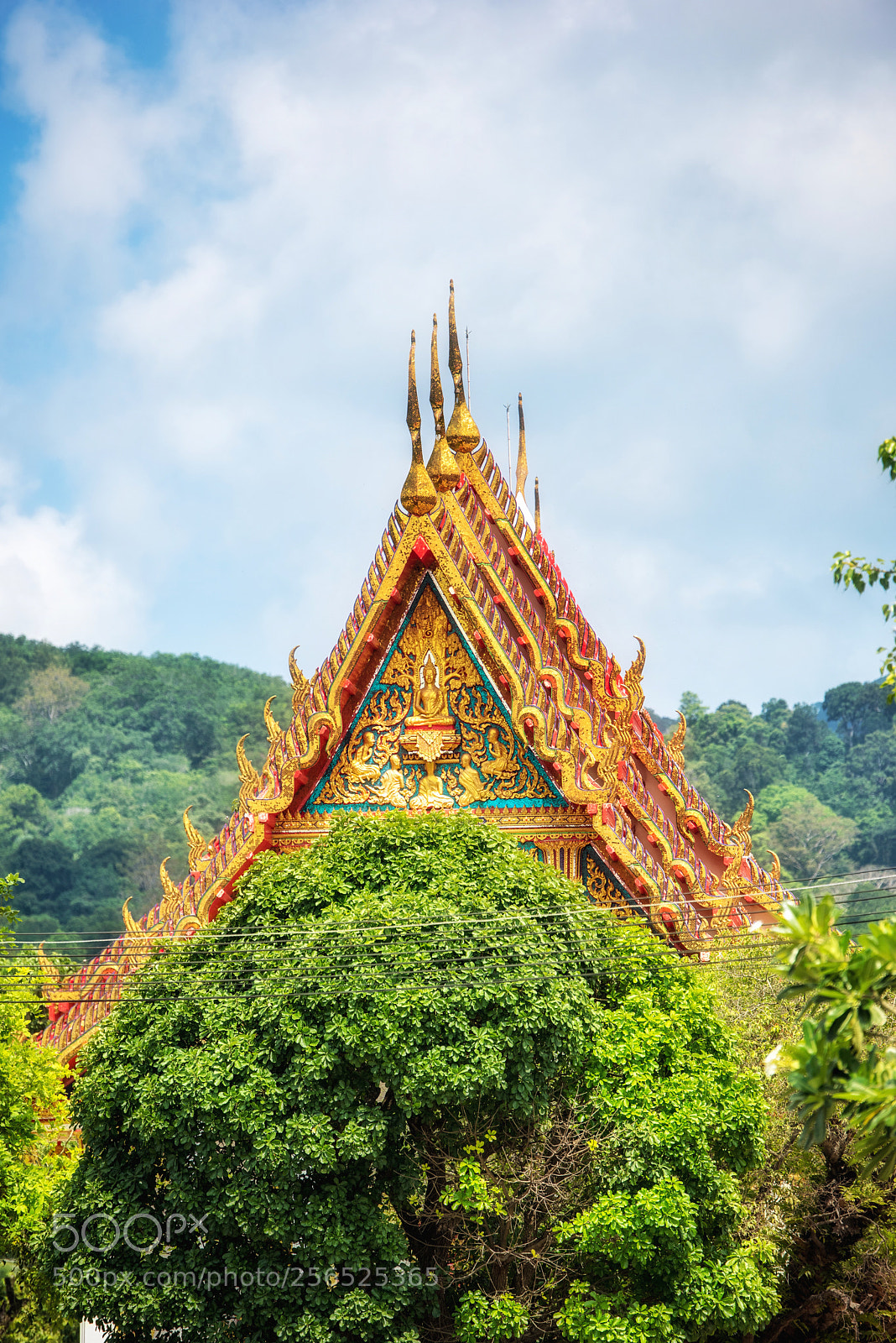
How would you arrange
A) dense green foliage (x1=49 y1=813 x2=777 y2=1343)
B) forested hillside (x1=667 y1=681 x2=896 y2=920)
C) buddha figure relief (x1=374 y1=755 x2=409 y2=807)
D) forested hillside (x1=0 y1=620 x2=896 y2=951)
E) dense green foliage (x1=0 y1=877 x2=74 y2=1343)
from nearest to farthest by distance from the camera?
dense green foliage (x1=49 y1=813 x2=777 y2=1343)
dense green foliage (x1=0 y1=877 x2=74 y2=1343)
buddha figure relief (x1=374 y1=755 x2=409 y2=807)
forested hillside (x1=667 y1=681 x2=896 y2=920)
forested hillside (x1=0 y1=620 x2=896 y2=951)

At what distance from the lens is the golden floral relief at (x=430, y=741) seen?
44.6ft

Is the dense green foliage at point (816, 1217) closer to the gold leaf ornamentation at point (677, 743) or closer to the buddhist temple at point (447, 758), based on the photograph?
the buddhist temple at point (447, 758)

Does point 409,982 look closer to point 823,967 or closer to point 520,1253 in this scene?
point 520,1253

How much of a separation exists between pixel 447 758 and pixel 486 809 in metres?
0.56

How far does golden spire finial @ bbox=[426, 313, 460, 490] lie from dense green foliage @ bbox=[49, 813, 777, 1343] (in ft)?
14.3

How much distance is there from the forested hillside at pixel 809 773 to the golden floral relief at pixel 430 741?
42.3 meters

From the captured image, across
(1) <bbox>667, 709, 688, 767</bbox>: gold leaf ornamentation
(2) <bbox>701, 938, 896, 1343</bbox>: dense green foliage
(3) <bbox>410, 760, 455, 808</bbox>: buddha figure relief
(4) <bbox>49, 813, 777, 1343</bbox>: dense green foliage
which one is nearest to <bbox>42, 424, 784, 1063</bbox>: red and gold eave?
(3) <bbox>410, 760, 455, 808</bbox>: buddha figure relief

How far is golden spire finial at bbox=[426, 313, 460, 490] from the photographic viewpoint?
14562 mm

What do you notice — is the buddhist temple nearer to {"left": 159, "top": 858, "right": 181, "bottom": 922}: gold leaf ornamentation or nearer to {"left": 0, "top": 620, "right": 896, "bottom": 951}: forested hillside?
{"left": 159, "top": 858, "right": 181, "bottom": 922}: gold leaf ornamentation

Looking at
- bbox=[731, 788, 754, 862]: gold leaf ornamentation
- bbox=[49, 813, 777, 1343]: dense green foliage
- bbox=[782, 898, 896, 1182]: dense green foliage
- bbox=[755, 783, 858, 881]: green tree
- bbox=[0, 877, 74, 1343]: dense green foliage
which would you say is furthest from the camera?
bbox=[755, 783, 858, 881]: green tree

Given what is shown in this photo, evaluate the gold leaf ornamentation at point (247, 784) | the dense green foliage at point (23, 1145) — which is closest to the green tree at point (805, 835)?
the gold leaf ornamentation at point (247, 784)

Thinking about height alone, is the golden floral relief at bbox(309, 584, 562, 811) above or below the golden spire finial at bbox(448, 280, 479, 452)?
below

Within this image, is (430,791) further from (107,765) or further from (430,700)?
(107,765)

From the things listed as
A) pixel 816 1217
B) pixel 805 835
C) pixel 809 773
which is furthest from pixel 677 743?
pixel 809 773
